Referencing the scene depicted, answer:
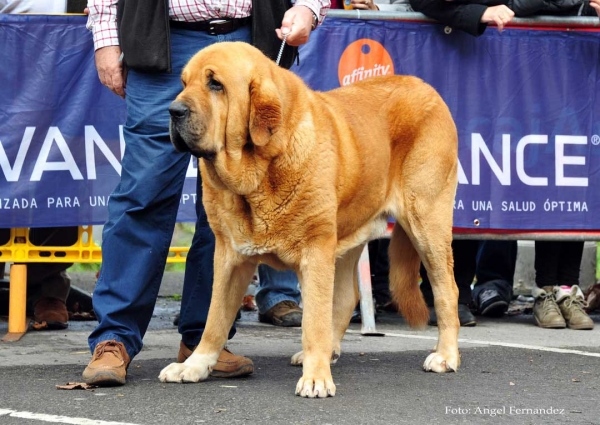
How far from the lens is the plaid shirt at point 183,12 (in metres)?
4.25

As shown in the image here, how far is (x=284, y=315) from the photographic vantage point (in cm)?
619

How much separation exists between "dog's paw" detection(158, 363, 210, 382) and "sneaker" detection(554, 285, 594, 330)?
2965 mm

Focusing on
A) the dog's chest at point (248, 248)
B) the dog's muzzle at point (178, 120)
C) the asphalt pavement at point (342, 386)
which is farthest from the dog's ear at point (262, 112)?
the asphalt pavement at point (342, 386)

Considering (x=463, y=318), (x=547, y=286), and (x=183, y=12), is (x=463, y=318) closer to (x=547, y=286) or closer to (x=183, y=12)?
(x=547, y=286)

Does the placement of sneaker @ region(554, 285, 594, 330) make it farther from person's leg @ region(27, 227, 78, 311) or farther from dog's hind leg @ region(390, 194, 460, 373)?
person's leg @ region(27, 227, 78, 311)

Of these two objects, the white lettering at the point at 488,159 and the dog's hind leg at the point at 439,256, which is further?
the white lettering at the point at 488,159

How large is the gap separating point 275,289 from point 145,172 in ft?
7.54

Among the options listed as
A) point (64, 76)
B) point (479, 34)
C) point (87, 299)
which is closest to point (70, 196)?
point (64, 76)

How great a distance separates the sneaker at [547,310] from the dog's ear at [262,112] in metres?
3.15

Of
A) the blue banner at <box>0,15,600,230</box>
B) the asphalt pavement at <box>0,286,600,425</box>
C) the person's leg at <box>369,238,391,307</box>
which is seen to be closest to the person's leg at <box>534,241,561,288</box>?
the blue banner at <box>0,15,600,230</box>

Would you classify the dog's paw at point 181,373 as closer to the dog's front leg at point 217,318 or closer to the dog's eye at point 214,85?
the dog's front leg at point 217,318

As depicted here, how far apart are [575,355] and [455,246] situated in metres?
1.57

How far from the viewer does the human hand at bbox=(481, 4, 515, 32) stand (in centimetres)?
605

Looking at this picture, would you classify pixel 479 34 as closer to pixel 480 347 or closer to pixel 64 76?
pixel 480 347
